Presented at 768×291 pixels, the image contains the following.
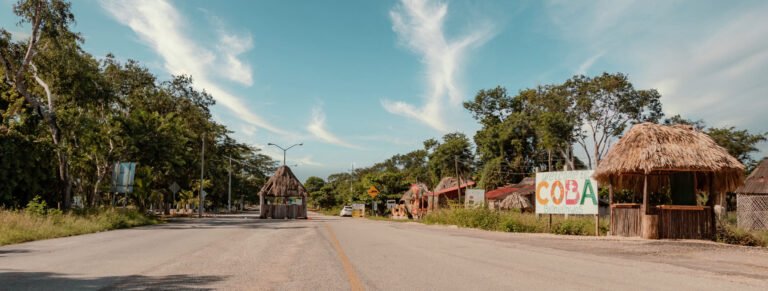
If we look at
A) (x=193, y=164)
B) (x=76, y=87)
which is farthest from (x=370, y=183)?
(x=76, y=87)

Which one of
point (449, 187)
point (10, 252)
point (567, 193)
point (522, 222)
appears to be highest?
point (449, 187)

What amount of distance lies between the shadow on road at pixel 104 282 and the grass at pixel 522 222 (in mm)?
15689

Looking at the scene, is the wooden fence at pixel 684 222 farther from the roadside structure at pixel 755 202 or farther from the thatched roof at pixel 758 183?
the thatched roof at pixel 758 183

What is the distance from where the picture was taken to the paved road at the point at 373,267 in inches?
298

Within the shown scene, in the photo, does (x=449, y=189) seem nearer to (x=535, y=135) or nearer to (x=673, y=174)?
(x=535, y=135)

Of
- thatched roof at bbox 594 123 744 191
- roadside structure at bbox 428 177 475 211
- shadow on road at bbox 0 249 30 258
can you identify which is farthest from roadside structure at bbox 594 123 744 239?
roadside structure at bbox 428 177 475 211

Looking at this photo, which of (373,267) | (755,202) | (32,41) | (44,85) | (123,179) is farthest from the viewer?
(755,202)

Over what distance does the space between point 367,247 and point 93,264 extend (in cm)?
641

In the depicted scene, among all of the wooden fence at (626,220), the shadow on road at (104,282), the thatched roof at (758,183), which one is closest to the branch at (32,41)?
the shadow on road at (104,282)

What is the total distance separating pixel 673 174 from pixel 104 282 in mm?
17707

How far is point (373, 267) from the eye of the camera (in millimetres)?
→ 9555

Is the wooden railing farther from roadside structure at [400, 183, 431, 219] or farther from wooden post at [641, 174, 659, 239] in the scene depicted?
roadside structure at [400, 183, 431, 219]

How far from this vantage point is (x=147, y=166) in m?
37.6

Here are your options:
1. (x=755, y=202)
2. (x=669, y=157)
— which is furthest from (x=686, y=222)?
(x=755, y=202)
